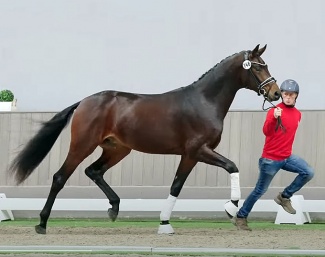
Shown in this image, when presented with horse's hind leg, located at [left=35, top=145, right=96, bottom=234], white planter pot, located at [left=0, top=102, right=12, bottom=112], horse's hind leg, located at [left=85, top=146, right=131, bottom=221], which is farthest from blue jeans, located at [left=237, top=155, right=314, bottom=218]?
white planter pot, located at [left=0, top=102, right=12, bottom=112]

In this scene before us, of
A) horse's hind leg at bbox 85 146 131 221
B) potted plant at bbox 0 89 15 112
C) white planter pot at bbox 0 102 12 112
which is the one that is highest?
potted plant at bbox 0 89 15 112

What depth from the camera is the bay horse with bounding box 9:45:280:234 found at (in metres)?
→ 10.0

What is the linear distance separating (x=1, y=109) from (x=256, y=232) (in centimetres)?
580

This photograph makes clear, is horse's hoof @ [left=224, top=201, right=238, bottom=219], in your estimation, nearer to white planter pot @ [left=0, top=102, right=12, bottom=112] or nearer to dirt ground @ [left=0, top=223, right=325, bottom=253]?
dirt ground @ [left=0, top=223, right=325, bottom=253]

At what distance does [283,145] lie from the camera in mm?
9977

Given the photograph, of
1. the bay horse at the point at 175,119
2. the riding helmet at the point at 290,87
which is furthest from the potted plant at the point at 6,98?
the riding helmet at the point at 290,87

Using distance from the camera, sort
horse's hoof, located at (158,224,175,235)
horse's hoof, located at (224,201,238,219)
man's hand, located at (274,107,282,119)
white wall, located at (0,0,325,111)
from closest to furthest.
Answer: man's hand, located at (274,107,282,119), horse's hoof, located at (224,201,238,219), horse's hoof, located at (158,224,175,235), white wall, located at (0,0,325,111)

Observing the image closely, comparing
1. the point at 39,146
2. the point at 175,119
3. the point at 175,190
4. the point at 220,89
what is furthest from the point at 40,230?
the point at 220,89

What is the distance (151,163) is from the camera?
44.8 ft

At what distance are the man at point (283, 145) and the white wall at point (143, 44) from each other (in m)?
3.70

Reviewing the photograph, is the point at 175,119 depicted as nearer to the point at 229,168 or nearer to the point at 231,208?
the point at 229,168

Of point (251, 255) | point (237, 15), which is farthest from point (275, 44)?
point (251, 255)

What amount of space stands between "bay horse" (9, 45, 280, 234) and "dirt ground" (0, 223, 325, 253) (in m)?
0.37

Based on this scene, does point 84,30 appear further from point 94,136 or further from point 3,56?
point 94,136
